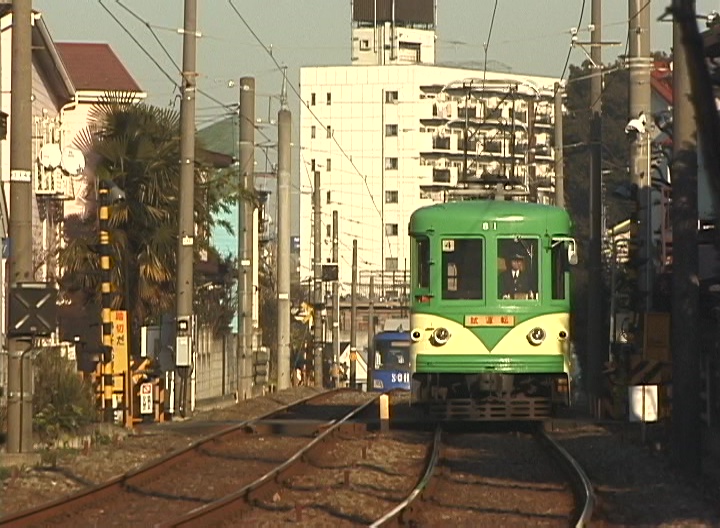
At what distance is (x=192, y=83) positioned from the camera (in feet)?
86.1

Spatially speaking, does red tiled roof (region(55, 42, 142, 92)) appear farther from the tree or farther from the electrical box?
the tree

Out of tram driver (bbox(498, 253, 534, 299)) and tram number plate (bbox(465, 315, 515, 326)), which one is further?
tram driver (bbox(498, 253, 534, 299))

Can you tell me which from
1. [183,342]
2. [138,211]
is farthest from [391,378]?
[183,342]

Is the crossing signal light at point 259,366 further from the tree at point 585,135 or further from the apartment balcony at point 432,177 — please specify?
the apartment balcony at point 432,177

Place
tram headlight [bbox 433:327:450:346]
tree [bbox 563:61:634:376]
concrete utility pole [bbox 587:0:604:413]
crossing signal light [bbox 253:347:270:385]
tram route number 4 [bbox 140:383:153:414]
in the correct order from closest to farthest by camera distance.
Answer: tram headlight [bbox 433:327:450:346] → tram route number 4 [bbox 140:383:153:414] → concrete utility pole [bbox 587:0:604:413] → crossing signal light [bbox 253:347:270:385] → tree [bbox 563:61:634:376]

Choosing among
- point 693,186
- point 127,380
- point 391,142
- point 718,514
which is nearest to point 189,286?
point 127,380

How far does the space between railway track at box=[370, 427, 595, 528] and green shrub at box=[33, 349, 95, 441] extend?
5.08m

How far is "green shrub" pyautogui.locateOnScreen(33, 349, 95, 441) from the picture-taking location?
19859 millimetres

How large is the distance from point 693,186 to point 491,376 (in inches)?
231

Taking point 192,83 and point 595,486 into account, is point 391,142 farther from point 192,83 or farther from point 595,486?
point 595,486

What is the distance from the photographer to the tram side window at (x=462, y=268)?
20.2 meters

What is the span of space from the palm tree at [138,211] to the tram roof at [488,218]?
39.3 ft

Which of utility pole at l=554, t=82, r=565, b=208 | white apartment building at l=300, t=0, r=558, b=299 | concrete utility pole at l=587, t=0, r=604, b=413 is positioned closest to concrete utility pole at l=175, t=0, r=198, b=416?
concrete utility pole at l=587, t=0, r=604, b=413

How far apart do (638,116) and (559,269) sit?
14.0 feet
